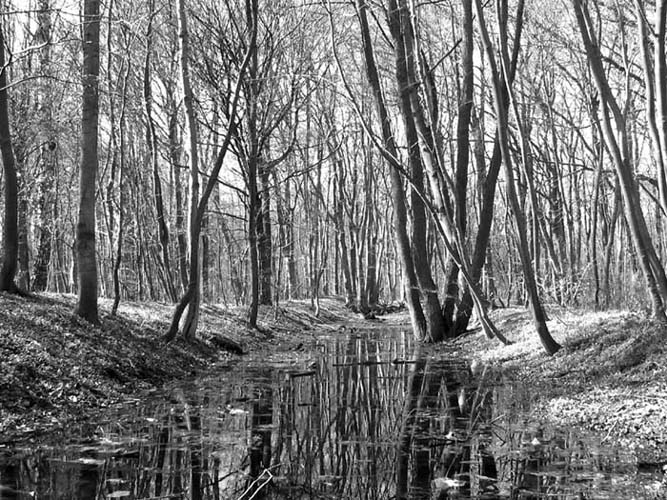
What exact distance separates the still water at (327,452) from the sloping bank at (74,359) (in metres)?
0.56

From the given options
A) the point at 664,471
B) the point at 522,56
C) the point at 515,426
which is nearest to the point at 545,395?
the point at 515,426

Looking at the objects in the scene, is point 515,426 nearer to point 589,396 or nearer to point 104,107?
point 589,396

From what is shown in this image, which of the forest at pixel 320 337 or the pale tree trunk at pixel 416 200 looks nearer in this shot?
the forest at pixel 320 337

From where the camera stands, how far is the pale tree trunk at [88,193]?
11172mm

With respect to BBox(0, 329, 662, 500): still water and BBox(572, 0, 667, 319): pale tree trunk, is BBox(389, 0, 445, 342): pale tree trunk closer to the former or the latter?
BBox(572, 0, 667, 319): pale tree trunk

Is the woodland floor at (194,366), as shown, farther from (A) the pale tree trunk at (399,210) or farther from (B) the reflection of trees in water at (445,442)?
(A) the pale tree trunk at (399,210)

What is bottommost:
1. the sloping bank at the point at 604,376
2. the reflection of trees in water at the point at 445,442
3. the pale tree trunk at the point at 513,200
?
the reflection of trees in water at the point at 445,442

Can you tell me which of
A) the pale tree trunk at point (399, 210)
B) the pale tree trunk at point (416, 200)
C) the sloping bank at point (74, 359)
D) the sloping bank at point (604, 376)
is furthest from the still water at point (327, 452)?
the pale tree trunk at point (399, 210)

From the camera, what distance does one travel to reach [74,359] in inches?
348

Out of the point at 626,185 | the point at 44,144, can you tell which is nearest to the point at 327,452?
the point at 626,185

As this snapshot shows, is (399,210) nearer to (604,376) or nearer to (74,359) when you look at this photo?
(604,376)

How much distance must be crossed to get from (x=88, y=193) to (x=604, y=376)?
921 centimetres

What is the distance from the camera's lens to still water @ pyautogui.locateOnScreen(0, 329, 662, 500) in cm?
446

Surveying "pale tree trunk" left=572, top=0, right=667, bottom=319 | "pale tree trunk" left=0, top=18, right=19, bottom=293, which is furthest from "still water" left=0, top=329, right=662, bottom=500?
"pale tree trunk" left=0, top=18, right=19, bottom=293
